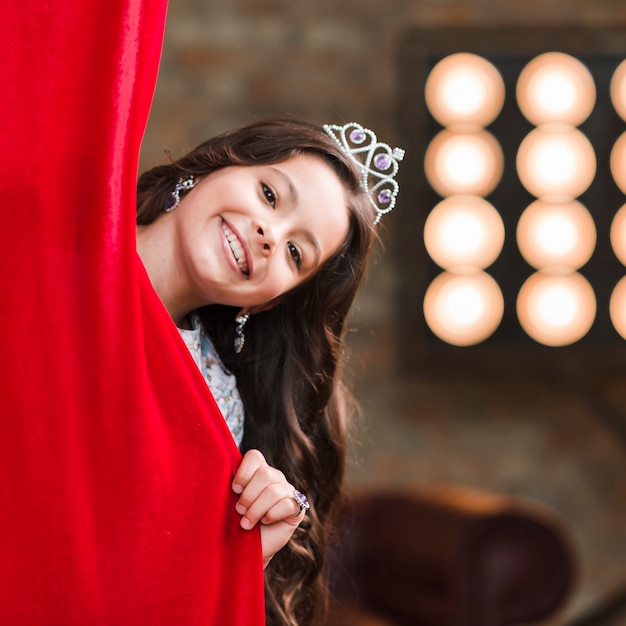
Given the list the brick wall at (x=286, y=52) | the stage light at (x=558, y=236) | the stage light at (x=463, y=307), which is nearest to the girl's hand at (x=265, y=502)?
the stage light at (x=463, y=307)

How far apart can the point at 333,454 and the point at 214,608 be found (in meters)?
0.38

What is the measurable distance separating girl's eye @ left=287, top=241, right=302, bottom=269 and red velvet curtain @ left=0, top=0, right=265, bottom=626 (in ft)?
1.03

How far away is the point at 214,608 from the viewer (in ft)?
2.57

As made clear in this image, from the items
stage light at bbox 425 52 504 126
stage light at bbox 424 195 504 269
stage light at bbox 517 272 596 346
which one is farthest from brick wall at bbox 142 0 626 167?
stage light at bbox 517 272 596 346

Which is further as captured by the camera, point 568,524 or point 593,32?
point 568,524

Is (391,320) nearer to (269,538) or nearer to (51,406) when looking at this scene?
(269,538)

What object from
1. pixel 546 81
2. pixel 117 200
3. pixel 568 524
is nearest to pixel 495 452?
pixel 568 524

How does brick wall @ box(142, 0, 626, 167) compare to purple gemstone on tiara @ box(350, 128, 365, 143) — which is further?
brick wall @ box(142, 0, 626, 167)

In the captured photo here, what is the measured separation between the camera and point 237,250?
3.23 feet

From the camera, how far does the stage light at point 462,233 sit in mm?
2465

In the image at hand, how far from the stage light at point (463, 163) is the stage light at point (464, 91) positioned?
42 millimetres

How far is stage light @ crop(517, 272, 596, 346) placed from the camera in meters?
2.45

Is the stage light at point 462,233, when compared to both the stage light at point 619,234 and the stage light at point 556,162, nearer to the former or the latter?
the stage light at point 556,162

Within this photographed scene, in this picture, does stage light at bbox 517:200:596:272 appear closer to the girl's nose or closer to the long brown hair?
the long brown hair
